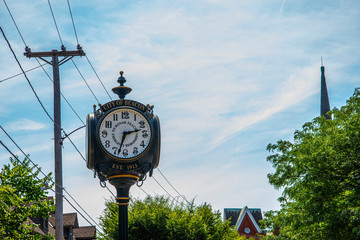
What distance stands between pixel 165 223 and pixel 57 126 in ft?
33.5

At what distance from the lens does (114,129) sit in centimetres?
955

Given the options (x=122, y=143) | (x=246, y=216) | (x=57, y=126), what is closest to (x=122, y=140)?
(x=122, y=143)

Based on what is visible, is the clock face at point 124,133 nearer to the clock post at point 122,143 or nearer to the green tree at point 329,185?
the clock post at point 122,143

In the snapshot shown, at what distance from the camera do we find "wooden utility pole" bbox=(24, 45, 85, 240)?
1855 centimetres

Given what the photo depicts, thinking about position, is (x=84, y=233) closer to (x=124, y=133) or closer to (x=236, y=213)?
(x=236, y=213)

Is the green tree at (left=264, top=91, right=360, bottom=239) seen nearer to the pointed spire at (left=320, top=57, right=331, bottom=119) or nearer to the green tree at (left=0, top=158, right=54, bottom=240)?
the green tree at (left=0, top=158, right=54, bottom=240)

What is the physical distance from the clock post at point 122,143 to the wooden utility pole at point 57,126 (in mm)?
8859

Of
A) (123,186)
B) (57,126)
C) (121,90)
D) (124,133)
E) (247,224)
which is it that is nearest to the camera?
(123,186)

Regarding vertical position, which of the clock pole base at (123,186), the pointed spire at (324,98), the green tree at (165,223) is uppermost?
the pointed spire at (324,98)

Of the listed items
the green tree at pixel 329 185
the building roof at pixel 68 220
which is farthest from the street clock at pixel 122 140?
the building roof at pixel 68 220

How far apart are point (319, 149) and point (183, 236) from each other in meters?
9.83

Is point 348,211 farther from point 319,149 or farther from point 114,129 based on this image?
point 114,129

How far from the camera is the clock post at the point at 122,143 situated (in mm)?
9398

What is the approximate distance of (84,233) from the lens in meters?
52.0
